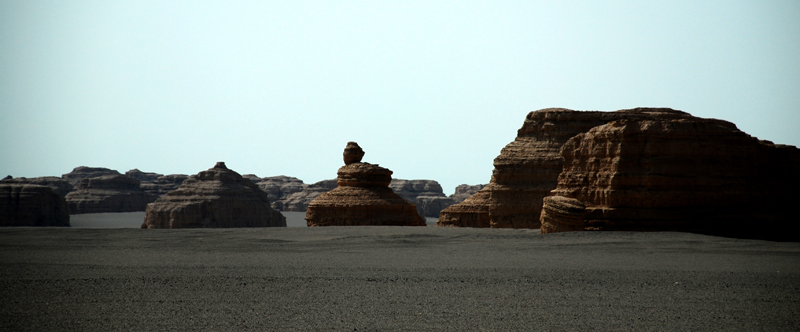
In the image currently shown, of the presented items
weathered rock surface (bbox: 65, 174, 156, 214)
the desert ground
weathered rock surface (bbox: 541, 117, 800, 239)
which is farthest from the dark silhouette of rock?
weathered rock surface (bbox: 541, 117, 800, 239)

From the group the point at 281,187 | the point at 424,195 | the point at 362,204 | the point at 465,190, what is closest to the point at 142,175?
the point at 281,187

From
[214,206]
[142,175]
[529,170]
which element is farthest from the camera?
[142,175]

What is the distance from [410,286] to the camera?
10625 millimetres

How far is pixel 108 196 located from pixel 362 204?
263ft

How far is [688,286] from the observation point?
10.5 metres

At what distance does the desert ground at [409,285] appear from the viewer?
812 cm

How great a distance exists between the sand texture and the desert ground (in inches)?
1.1

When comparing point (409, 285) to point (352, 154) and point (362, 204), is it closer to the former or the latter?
point (362, 204)

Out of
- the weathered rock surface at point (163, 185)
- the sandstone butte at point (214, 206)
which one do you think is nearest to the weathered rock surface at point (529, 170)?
the sandstone butte at point (214, 206)

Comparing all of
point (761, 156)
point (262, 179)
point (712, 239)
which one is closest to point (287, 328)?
point (712, 239)

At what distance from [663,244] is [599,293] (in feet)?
23.4

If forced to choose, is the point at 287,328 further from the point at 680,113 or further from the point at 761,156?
A: the point at 680,113

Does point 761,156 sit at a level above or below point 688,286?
above

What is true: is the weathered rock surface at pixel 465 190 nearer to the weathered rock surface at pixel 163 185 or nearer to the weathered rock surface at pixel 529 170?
the weathered rock surface at pixel 163 185
